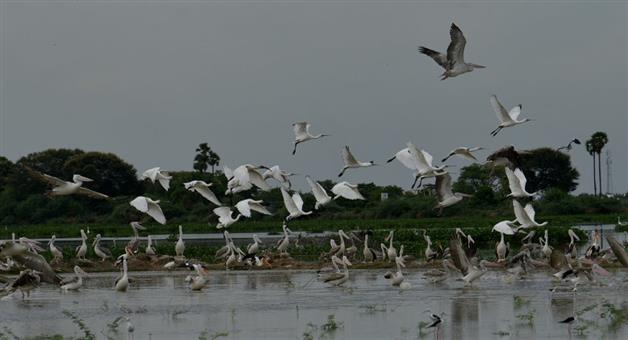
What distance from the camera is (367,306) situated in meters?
17.3

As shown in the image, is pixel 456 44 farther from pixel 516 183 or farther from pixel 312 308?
pixel 312 308

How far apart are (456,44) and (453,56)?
0.30 metres

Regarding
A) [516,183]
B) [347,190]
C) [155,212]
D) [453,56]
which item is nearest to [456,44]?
[453,56]

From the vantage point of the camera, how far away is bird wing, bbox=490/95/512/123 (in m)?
20.7

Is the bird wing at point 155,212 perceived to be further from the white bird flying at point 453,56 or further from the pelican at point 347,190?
the white bird flying at point 453,56

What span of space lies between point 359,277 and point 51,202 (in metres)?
45.0

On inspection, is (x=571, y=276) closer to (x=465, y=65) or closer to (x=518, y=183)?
(x=518, y=183)

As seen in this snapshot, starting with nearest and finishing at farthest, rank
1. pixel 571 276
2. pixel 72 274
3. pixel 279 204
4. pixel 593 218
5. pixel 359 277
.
Answer: pixel 571 276 < pixel 359 277 < pixel 72 274 < pixel 593 218 < pixel 279 204

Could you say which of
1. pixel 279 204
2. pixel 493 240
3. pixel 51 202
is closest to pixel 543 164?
pixel 279 204

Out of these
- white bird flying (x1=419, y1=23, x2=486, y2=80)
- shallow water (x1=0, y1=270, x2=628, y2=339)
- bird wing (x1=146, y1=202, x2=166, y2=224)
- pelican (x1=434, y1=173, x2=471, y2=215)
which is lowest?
shallow water (x1=0, y1=270, x2=628, y2=339)

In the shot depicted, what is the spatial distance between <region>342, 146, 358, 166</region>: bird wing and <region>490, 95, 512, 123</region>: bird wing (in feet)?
9.79

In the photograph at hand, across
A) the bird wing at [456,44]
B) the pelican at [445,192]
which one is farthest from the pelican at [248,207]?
the bird wing at [456,44]

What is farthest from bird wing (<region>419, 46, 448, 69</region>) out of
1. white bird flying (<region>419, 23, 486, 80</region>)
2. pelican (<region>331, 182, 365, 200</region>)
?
pelican (<region>331, 182, 365, 200</region>)

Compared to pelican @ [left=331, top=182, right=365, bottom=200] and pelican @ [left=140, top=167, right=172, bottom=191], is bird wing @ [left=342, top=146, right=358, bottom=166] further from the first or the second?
pelican @ [left=140, top=167, right=172, bottom=191]
